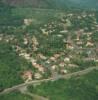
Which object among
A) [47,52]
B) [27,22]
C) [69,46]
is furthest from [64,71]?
[27,22]

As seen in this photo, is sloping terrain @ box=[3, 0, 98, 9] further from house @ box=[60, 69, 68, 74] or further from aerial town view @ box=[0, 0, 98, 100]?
house @ box=[60, 69, 68, 74]

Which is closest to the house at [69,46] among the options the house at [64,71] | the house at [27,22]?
the house at [64,71]

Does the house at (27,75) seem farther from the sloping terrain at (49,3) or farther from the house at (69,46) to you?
the sloping terrain at (49,3)

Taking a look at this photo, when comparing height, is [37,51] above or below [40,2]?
below

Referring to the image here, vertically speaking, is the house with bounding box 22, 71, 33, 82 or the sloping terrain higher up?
the sloping terrain

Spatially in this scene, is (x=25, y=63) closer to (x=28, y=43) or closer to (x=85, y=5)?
(x=28, y=43)

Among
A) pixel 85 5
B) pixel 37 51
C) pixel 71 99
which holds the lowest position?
pixel 71 99

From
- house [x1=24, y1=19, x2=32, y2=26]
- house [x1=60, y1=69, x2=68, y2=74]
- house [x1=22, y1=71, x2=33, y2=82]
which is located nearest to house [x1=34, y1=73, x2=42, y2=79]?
house [x1=22, y1=71, x2=33, y2=82]

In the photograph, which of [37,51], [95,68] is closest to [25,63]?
[37,51]
